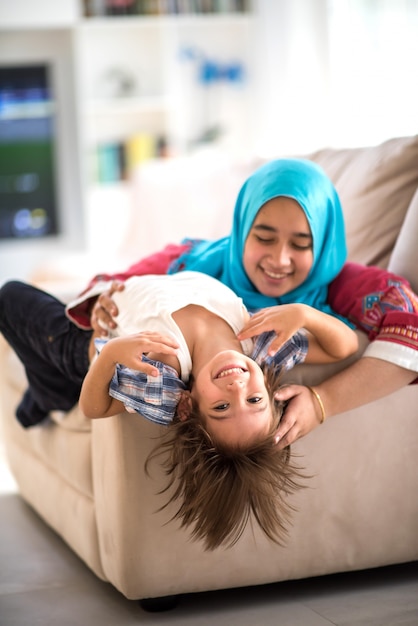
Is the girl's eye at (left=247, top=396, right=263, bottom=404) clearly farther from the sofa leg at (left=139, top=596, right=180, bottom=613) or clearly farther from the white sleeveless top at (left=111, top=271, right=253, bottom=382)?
the sofa leg at (left=139, top=596, right=180, bottom=613)

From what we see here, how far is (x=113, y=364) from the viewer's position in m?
1.55

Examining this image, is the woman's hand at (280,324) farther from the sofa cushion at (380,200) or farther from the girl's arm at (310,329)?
the sofa cushion at (380,200)

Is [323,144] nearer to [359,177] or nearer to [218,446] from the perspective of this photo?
[359,177]

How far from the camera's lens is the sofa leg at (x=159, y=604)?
170 centimetres

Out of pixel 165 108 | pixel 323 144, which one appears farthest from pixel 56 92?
pixel 323 144

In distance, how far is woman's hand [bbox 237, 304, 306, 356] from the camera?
1581 millimetres

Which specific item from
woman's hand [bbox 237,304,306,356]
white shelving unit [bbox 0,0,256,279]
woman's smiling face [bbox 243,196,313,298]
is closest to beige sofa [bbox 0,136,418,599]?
woman's hand [bbox 237,304,306,356]

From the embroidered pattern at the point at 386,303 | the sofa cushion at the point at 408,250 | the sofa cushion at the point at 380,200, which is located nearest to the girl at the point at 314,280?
the embroidered pattern at the point at 386,303

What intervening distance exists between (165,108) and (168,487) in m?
4.39

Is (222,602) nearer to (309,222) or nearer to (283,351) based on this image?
(283,351)

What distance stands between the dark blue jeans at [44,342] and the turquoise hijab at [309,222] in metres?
0.37

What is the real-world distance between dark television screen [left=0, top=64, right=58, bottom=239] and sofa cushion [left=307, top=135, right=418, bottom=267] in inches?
149

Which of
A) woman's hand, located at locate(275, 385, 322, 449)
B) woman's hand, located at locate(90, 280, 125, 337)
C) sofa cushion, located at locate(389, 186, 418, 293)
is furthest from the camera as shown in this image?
sofa cushion, located at locate(389, 186, 418, 293)

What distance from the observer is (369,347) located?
1721 millimetres
